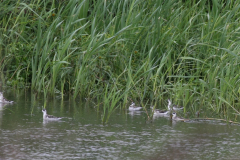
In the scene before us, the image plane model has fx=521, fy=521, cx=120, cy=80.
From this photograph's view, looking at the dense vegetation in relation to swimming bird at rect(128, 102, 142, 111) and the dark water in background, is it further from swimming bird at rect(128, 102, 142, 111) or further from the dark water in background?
the dark water in background

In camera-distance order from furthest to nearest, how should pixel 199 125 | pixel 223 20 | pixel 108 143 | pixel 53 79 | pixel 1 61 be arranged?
1. pixel 1 61
2. pixel 223 20
3. pixel 53 79
4. pixel 199 125
5. pixel 108 143

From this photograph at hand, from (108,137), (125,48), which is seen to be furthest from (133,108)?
(108,137)

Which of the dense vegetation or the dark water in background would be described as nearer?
the dark water in background

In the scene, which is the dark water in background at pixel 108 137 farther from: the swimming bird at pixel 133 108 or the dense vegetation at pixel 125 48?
the dense vegetation at pixel 125 48

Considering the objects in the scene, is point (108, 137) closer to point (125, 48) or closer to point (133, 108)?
point (133, 108)

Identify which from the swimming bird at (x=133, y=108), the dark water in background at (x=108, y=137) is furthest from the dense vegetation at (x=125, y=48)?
the dark water in background at (x=108, y=137)

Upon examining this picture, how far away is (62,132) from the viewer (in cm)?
798

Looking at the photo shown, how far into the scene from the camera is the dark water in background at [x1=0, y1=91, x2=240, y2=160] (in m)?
6.71


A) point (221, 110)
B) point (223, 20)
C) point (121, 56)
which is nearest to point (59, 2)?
point (121, 56)

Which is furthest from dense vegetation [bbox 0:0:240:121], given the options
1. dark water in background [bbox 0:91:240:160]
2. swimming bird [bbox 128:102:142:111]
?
dark water in background [bbox 0:91:240:160]

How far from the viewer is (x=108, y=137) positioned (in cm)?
764

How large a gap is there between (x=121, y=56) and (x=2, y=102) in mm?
2605

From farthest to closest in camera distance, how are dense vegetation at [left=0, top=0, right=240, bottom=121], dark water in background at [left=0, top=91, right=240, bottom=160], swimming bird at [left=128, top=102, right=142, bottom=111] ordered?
dense vegetation at [left=0, top=0, right=240, bottom=121]
swimming bird at [left=128, top=102, right=142, bottom=111]
dark water in background at [left=0, top=91, right=240, bottom=160]

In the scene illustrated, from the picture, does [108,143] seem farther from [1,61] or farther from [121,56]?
[1,61]
